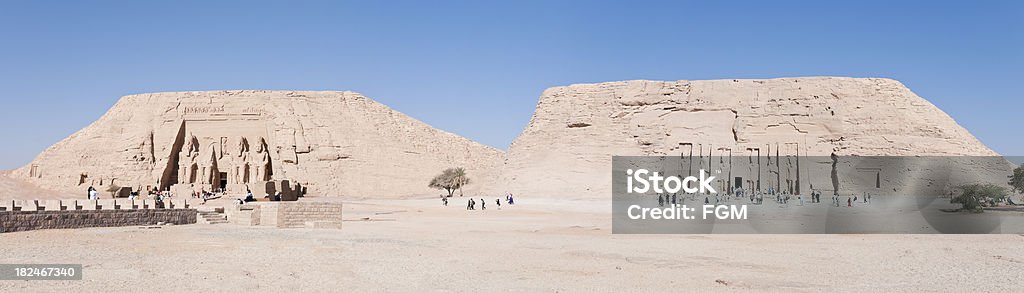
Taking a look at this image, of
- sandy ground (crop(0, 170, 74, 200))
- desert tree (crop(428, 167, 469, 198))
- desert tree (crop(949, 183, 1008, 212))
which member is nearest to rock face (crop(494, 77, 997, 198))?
desert tree (crop(428, 167, 469, 198))

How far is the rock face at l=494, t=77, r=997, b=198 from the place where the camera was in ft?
133

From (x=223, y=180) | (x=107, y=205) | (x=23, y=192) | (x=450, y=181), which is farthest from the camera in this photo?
A: (x=223, y=180)

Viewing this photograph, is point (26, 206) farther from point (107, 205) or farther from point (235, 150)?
point (235, 150)

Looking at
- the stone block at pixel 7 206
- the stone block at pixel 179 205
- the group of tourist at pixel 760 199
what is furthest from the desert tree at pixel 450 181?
the stone block at pixel 7 206

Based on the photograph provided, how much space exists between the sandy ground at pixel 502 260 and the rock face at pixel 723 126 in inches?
863

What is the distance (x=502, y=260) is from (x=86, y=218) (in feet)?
38.6

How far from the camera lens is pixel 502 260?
13594mm

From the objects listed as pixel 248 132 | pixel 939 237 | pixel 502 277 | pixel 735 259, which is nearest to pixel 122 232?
pixel 502 277

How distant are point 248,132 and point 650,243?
4186 centimetres

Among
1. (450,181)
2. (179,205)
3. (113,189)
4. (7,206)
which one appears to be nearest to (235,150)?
(113,189)

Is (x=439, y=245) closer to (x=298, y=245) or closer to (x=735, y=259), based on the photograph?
(x=298, y=245)

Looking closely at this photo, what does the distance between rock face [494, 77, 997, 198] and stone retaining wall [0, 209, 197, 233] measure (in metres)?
22.5

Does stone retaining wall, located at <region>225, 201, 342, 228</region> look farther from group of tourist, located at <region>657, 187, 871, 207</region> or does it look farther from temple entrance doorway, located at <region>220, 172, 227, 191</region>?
temple entrance doorway, located at <region>220, 172, 227, 191</region>

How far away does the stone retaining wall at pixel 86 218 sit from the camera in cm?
1800
